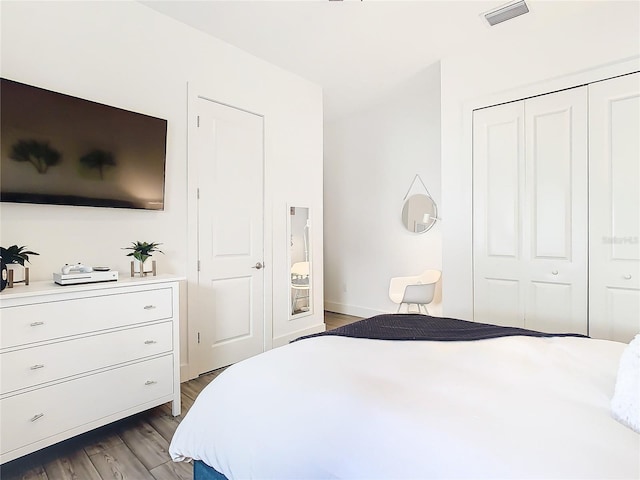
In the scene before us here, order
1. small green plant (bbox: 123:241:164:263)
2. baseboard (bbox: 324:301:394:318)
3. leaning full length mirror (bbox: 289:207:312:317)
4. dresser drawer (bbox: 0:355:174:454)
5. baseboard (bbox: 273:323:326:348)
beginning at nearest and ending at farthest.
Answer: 1. dresser drawer (bbox: 0:355:174:454)
2. small green plant (bbox: 123:241:164:263)
3. baseboard (bbox: 273:323:326:348)
4. leaning full length mirror (bbox: 289:207:312:317)
5. baseboard (bbox: 324:301:394:318)

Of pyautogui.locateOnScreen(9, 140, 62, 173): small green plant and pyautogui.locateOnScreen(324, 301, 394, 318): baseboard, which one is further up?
pyautogui.locateOnScreen(9, 140, 62, 173): small green plant

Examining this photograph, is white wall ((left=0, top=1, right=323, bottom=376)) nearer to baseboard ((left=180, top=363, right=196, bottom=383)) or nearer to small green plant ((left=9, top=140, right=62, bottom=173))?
baseboard ((left=180, top=363, right=196, bottom=383))

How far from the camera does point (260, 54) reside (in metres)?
3.29

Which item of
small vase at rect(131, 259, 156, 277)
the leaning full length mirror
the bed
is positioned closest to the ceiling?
the leaning full length mirror

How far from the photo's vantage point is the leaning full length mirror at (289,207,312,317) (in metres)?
3.72

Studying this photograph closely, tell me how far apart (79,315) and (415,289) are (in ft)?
10.2

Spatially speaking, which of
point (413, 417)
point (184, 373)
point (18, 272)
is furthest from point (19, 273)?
point (413, 417)

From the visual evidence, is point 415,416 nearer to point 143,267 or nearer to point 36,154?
point 143,267

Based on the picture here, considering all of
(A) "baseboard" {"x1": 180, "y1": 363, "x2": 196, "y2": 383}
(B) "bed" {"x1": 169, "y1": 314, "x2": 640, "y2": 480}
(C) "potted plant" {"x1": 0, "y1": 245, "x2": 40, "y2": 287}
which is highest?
(C) "potted plant" {"x1": 0, "y1": 245, "x2": 40, "y2": 287}

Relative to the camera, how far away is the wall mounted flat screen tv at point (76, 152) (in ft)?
6.17

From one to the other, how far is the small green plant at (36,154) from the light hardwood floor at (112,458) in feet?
5.15

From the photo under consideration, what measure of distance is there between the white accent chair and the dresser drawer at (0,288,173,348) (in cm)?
255

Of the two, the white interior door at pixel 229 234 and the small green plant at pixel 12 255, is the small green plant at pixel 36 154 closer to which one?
the small green plant at pixel 12 255

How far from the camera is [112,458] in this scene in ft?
5.97
